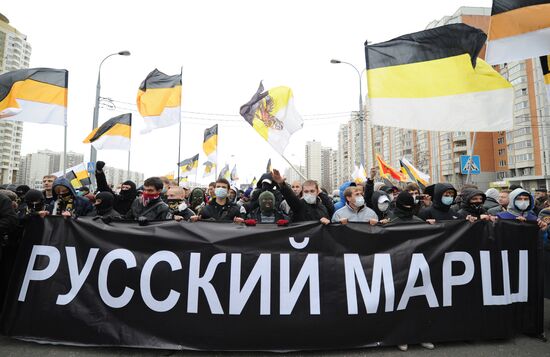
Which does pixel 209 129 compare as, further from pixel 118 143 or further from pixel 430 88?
pixel 430 88

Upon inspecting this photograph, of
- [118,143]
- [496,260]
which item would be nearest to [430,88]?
[496,260]

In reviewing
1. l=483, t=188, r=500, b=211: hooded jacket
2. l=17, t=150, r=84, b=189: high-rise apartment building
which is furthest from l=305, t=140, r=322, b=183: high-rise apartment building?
l=483, t=188, r=500, b=211: hooded jacket

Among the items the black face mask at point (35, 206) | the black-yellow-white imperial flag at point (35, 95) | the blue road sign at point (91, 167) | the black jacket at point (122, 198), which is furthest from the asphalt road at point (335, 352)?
the blue road sign at point (91, 167)

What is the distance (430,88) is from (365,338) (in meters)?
3.48

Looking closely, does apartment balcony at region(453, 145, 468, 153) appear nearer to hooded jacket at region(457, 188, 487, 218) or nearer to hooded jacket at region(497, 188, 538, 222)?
hooded jacket at region(497, 188, 538, 222)

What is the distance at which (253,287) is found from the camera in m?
3.24

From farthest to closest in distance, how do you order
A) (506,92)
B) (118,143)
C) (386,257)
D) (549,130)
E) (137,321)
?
1. (549,130)
2. (118,143)
3. (506,92)
4. (386,257)
5. (137,321)

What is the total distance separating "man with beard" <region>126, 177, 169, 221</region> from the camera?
4105mm

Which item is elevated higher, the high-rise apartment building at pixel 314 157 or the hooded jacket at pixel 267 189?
the high-rise apartment building at pixel 314 157

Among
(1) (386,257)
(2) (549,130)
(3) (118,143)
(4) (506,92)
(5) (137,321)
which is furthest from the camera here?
(2) (549,130)

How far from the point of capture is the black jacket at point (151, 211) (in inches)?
161

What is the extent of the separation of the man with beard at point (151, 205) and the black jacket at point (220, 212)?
0.55 meters

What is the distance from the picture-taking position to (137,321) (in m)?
3.19

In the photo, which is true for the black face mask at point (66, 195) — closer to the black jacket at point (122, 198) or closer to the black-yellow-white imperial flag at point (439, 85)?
the black jacket at point (122, 198)
